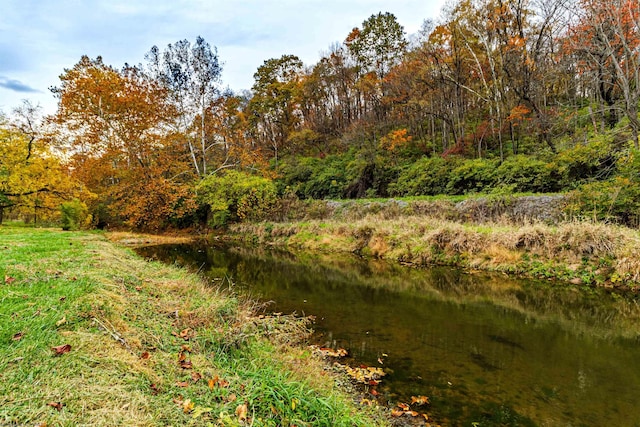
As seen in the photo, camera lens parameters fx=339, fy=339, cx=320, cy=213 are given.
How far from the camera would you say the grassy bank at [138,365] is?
2592mm

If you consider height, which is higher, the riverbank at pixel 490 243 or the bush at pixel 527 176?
the bush at pixel 527 176

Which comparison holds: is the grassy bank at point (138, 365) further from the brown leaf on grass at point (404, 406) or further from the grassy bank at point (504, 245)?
the grassy bank at point (504, 245)

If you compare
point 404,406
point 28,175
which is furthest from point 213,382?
point 28,175

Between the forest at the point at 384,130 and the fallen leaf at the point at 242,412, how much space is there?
547 inches

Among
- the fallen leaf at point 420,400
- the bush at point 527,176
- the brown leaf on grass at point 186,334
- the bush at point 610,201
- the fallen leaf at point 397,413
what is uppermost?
the bush at point 527,176

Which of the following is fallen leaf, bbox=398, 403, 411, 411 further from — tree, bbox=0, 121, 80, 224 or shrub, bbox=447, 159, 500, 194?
tree, bbox=0, 121, 80, 224

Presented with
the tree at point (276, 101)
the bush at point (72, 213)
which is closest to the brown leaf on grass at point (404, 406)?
the bush at point (72, 213)

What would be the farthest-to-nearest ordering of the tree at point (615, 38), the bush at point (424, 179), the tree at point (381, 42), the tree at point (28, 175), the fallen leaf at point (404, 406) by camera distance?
1. the tree at point (381, 42)
2. the bush at point (424, 179)
3. the tree at point (28, 175)
4. the tree at point (615, 38)
5. the fallen leaf at point (404, 406)

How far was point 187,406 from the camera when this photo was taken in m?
2.79

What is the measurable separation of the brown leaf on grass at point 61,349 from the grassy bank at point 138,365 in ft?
0.03

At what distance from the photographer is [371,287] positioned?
431 inches

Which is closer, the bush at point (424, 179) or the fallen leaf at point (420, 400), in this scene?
the fallen leaf at point (420, 400)

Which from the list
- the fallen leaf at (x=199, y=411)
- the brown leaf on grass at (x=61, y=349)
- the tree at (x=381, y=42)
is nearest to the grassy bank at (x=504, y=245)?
the fallen leaf at (x=199, y=411)

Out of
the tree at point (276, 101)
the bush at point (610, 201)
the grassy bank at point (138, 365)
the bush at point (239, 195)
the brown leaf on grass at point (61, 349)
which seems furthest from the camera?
the tree at point (276, 101)
